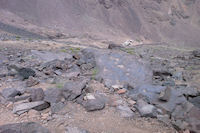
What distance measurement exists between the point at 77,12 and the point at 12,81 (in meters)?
29.6

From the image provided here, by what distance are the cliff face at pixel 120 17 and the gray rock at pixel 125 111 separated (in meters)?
23.9

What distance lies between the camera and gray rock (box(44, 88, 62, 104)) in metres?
3.70

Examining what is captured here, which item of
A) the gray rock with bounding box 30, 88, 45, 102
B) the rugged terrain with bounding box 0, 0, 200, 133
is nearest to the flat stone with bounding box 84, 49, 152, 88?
the rugged terrain with bounding box 0, 0, 200, 133

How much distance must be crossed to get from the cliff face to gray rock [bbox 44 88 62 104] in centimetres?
2349

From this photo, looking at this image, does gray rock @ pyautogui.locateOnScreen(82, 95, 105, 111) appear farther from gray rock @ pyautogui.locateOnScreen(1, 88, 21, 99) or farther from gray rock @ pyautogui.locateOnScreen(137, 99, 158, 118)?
gray rock @ pyautogui.locateOnScreen(1, 88, 21, 99)

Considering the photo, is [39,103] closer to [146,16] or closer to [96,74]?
[96,74]

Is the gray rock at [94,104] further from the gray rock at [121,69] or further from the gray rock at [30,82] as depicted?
the gray rock at [30,82]

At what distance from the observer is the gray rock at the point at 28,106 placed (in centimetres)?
325

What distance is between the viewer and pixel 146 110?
143 inches

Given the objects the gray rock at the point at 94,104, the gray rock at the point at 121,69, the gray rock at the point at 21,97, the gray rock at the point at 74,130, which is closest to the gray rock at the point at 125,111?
the gray rock at the point at 94,104

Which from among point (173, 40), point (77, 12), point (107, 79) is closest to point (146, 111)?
point (107, 79)

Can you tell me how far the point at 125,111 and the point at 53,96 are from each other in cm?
154

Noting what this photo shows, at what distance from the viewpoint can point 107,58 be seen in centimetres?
666

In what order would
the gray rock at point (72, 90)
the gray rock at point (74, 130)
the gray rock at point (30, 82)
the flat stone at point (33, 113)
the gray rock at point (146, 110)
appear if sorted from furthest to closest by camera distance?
1. the gray rock at point (30, 82)
2. the gray rock at point (72, 90)
3. the gray rock at point (146, 110)
4. the flat stone at point (33, 113)
5. the gray rock at point (74, 130)
